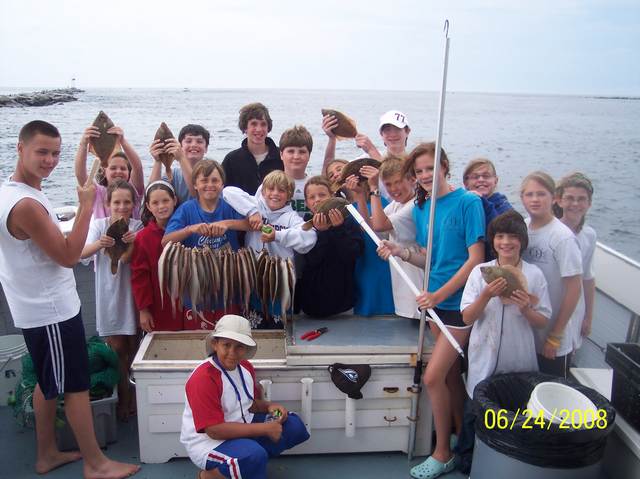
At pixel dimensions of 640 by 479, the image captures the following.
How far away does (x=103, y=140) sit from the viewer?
411cm

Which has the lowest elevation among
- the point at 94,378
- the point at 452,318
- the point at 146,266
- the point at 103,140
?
the point at 94,378

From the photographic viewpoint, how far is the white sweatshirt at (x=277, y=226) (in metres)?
3.86

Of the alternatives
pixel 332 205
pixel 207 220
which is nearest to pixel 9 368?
pixel 207 220

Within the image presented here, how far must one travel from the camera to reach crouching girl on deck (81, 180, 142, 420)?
13.0ft

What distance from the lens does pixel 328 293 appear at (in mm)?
4008

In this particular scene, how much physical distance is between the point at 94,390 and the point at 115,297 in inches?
26.0

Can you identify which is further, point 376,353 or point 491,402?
point 376,353

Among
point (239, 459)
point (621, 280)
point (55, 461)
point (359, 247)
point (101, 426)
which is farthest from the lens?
point (621, 280)

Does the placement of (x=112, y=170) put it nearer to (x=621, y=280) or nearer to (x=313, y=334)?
(x=313, y=334)

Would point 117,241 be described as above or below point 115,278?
above

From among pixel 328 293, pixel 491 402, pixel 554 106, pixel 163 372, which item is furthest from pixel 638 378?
pixel 554 106

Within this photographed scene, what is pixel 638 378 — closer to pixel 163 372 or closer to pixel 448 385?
pixel 448 385

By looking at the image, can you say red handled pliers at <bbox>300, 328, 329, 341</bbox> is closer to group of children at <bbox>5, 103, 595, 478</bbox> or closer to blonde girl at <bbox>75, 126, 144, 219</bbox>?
group of children at <bbox>5, 103, 595, 478</bbox>

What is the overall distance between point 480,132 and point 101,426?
93.6 ft
